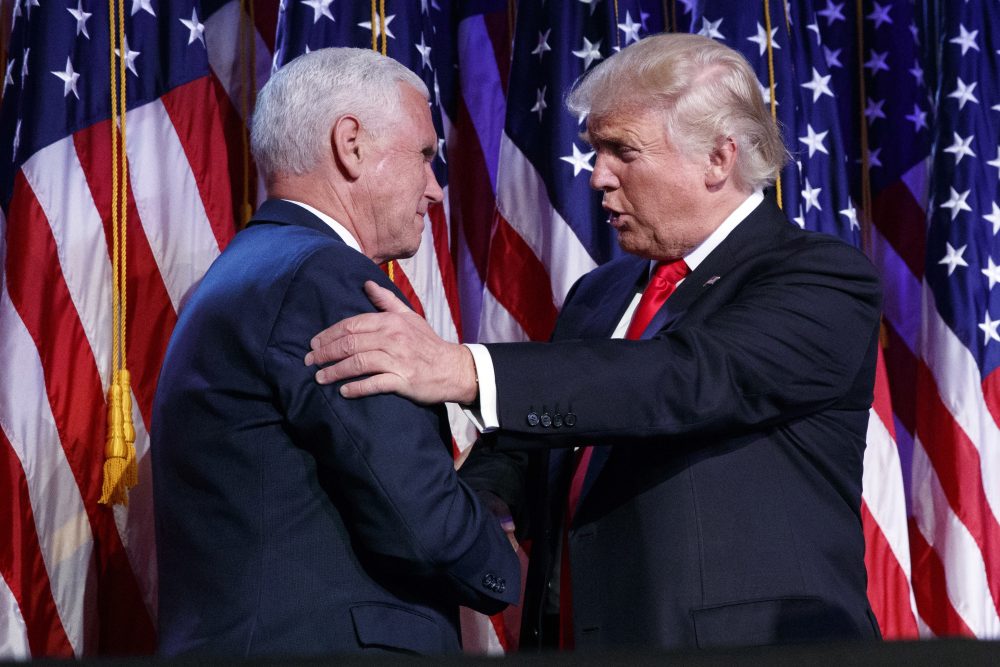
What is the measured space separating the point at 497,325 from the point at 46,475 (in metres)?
1.22

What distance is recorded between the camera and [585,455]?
229 cm

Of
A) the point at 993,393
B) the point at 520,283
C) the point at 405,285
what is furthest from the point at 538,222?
the point at 993,393

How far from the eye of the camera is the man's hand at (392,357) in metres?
1.77

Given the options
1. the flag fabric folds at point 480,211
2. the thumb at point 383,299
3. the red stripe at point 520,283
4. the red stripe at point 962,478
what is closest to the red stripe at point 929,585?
the flag fabric folds at point 480,211

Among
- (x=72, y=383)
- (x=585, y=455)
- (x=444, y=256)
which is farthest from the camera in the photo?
(x=444, y=256)

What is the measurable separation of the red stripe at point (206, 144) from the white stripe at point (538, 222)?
0.77 metres

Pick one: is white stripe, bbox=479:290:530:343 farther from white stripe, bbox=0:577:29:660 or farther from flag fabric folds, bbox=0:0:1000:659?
white stripe, bbox=0:577:29:660

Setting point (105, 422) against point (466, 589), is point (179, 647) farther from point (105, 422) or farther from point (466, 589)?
point (105, 422)

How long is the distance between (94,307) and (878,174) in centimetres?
249

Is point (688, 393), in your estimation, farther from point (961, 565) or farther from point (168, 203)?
point (961, 565)

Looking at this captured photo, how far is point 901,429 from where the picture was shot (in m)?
3.86

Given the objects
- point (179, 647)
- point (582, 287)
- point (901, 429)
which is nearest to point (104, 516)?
point (179, 647)

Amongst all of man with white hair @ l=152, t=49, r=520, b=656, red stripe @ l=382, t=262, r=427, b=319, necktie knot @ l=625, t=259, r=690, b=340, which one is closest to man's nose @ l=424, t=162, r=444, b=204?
man with white hair @ l=152, t=49, r=520, b=656

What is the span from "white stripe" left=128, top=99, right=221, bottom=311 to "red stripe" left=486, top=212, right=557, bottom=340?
2.54ft
